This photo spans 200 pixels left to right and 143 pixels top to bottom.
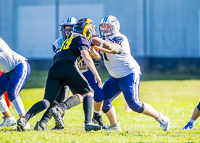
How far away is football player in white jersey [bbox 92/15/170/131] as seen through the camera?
6.30 metres

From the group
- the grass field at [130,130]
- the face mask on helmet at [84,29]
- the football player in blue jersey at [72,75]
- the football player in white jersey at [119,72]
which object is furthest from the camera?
the football player in white jersey at [119,72]

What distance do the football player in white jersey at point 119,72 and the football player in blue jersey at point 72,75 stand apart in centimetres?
→ 28

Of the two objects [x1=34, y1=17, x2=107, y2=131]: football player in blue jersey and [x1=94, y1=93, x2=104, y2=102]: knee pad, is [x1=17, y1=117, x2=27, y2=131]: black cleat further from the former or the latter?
[x1=94, y1=93, x2=104, y2=102]: knee pad

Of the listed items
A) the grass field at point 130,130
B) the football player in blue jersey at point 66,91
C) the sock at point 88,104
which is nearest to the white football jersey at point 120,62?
the football player in blue jersey at point 66,91

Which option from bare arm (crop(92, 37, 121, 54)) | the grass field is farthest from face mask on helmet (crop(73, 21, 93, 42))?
the grass field

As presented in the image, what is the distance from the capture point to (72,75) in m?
5.89

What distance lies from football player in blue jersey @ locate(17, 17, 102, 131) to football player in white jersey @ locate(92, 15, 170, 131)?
0.91ft

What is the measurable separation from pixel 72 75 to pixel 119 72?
906 millimetres

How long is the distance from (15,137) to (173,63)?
17793 mm

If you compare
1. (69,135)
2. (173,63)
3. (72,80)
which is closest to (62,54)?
(72,80)

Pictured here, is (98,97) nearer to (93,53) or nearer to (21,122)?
(93,53)

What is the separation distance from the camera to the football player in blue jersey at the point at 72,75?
19.4 feet

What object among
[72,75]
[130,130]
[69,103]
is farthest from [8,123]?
[130,130]

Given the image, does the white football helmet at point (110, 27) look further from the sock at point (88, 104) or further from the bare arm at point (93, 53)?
the sock at point (88, 104)
